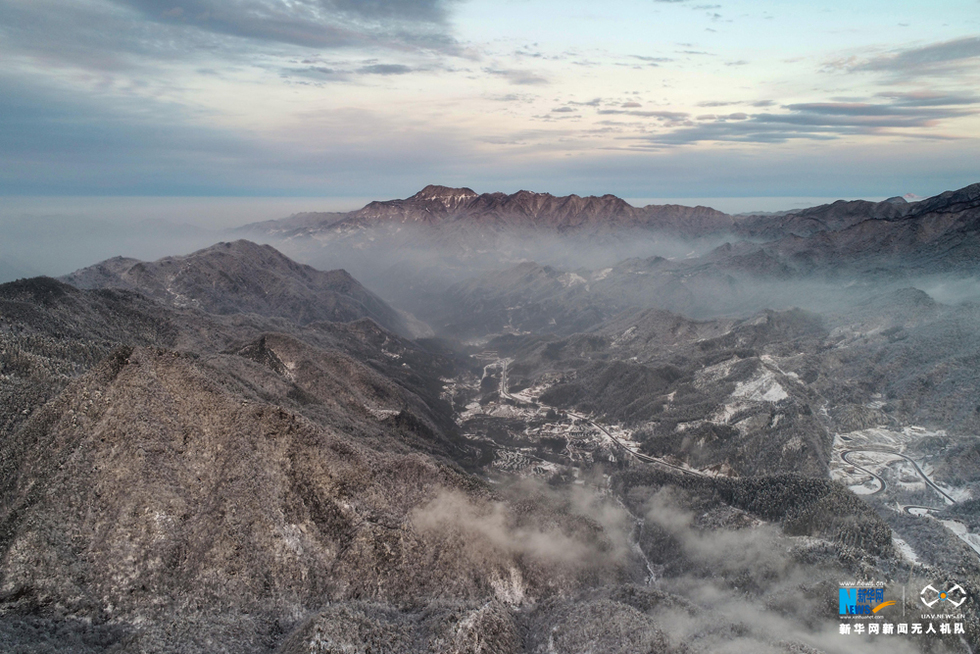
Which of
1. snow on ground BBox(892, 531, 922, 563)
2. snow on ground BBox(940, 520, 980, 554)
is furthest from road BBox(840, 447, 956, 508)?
snow on ground BBox(892, 531, 922, 563)

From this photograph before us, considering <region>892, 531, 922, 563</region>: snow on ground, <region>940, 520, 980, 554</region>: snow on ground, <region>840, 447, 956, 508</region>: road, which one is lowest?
<region>940, 520, 980, 554</region>: snow on ground

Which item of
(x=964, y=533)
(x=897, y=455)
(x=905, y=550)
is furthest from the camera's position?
(x=897, y=455)

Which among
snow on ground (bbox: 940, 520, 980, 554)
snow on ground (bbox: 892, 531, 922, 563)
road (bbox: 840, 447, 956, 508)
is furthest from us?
road (bbox: 840, 447, 956, 508)

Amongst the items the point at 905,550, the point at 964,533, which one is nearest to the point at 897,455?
the point at 964,533

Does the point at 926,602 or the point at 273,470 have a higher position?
the point at 273,470

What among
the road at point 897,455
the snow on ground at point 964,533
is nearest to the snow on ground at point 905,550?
the snow on ground at point 964,533

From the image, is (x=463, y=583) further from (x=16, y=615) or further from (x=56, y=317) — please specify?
(x=56, y=317)

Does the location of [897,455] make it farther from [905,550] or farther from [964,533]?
[905,550]

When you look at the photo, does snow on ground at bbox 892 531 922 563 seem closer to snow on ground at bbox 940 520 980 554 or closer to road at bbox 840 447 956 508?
snow on ground at bbox 940 520 980 554

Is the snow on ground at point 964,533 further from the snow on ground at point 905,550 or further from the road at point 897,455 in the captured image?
the snow on ground at point 905,550

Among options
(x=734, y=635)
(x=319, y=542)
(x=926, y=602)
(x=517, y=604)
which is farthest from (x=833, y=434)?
(x=319, y=542)

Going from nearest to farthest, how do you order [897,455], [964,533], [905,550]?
[905,550] < [964,533] < [897,455]
